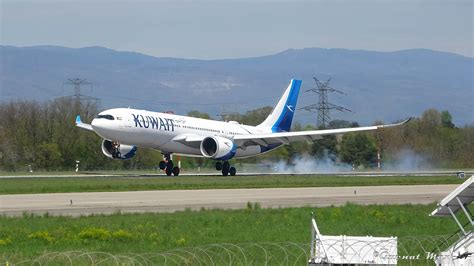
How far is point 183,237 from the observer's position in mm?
25750

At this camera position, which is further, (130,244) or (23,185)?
(23,185)

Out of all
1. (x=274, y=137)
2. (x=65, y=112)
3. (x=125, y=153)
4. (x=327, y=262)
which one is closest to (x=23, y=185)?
(x=125, y=153)

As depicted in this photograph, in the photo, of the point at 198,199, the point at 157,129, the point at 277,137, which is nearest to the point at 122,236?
the point at 198,199

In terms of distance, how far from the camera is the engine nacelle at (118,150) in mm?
69062

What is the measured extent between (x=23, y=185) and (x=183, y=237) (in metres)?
26.1

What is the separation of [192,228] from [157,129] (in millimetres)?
36633

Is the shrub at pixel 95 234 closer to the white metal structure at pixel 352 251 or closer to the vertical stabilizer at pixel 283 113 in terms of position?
the white metal structure at pixel 352 251

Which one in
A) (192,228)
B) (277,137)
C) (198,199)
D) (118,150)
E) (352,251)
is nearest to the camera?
(352,251)

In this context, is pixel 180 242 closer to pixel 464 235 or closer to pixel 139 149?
pixel 464 235

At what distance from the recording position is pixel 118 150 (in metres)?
69.2

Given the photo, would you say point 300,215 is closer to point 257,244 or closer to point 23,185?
point 257,244

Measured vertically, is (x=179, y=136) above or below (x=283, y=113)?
below

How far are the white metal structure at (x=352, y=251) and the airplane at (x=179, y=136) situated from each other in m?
44.1

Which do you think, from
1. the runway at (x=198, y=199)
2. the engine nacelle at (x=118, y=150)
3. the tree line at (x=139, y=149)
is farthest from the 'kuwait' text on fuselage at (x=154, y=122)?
the tree line at (x=139, y=149)
